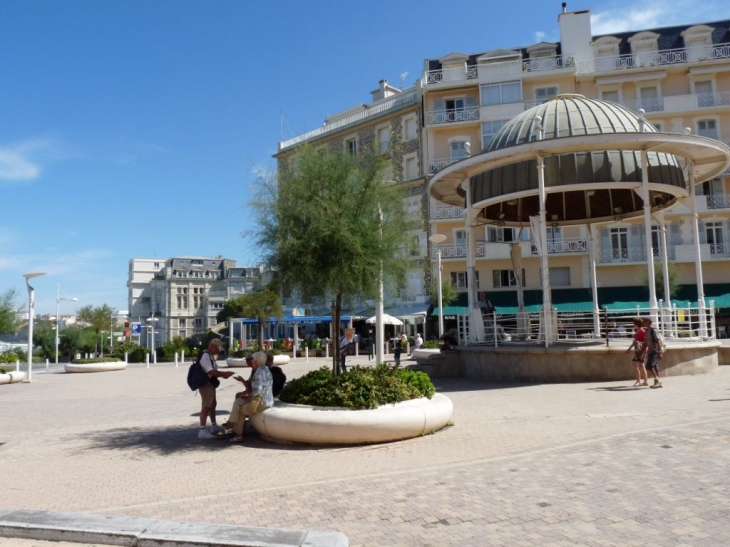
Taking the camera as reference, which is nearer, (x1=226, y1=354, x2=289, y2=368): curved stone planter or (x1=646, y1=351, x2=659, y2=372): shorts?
(x1=646, y1=351, x2=659, y2=372): shorts

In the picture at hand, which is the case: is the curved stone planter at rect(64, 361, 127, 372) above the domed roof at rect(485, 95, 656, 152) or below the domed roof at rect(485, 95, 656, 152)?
below

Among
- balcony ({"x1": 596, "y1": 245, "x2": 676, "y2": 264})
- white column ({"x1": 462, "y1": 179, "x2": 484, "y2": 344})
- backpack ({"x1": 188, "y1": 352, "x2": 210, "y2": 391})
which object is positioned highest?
balcony ({"x1": 596, "y1": 245, "x2": 676, "y2": 264})

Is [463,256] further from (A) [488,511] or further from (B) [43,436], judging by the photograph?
(A) [488,511]

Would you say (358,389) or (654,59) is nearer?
(358,389)

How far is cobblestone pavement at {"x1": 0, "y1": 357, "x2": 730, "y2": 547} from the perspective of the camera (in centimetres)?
494

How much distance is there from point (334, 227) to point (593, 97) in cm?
3569

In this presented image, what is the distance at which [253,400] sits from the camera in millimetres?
9078

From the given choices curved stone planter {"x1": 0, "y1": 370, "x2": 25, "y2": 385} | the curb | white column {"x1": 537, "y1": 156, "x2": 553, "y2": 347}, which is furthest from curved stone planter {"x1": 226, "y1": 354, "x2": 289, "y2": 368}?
the curb

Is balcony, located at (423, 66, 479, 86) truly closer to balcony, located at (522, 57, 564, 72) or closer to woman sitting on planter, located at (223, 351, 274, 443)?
balcony, located at (522, 57, 564, 72)

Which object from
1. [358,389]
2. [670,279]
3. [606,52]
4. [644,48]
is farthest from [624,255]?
[358,389]

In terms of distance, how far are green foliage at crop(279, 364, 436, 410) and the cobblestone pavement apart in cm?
71

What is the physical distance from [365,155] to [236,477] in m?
5.90

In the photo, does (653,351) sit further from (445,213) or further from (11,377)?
(445,213)

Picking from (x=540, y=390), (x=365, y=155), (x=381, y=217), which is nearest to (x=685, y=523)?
(x=381, y=217)
